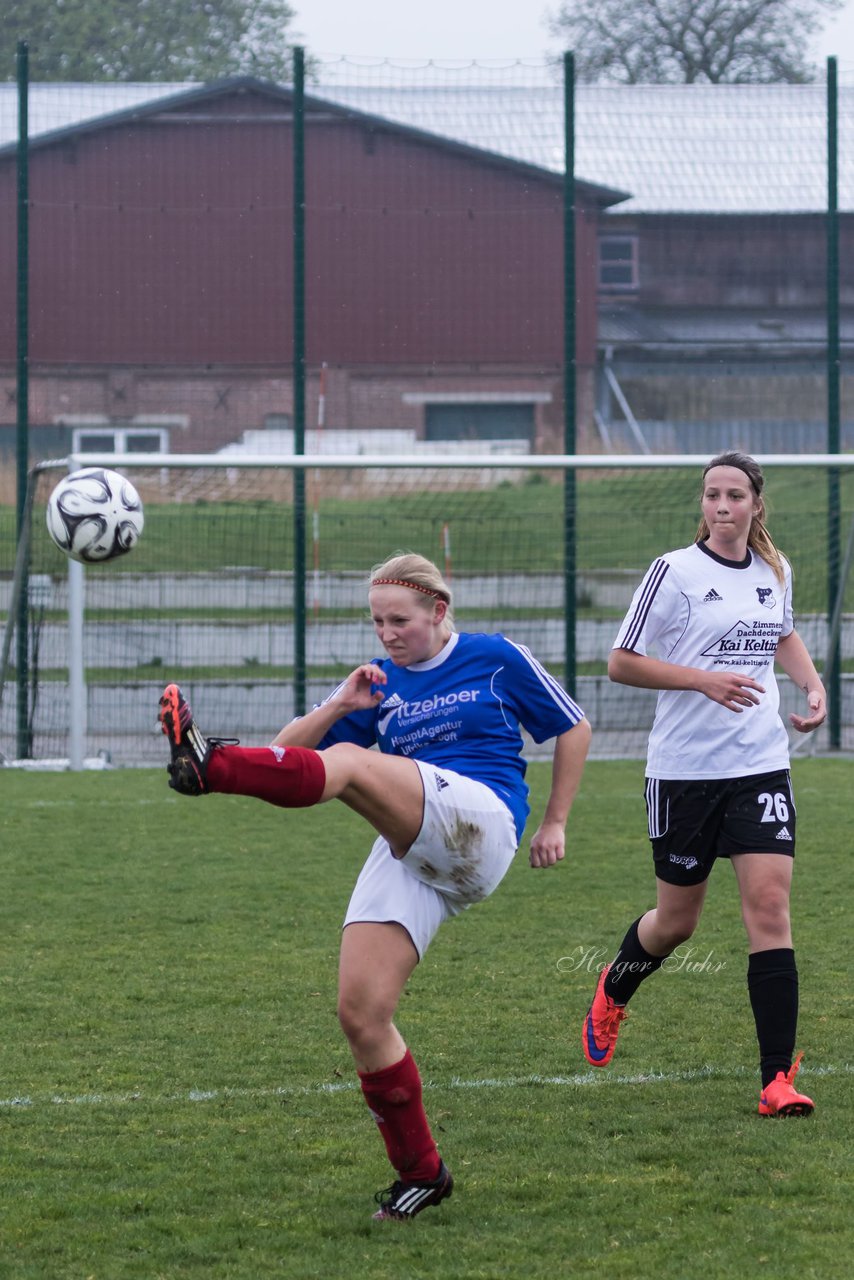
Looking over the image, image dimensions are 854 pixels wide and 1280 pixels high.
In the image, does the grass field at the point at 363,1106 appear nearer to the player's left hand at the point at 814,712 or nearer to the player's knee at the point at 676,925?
the player's knee at the point at 676,925

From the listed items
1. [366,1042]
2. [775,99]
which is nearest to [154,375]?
[775,99]

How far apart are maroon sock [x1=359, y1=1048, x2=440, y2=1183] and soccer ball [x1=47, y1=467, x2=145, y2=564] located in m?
5.73

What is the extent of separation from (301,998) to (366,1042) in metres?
2.09

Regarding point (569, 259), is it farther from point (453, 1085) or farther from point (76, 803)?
point (453, 1085)

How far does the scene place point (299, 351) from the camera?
13.6 meters

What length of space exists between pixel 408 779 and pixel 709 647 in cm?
132

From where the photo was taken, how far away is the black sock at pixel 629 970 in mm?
4742

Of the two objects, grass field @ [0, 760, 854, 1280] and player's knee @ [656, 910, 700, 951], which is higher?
player's knee @ [656, 910, 700, 951]

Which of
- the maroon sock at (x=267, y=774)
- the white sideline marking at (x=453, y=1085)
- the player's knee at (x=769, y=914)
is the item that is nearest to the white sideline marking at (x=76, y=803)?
the white sideline marking at (x=453, y=1085)

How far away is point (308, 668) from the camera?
13172 millimetres

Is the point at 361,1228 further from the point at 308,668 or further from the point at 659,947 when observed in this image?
the point at 308,668

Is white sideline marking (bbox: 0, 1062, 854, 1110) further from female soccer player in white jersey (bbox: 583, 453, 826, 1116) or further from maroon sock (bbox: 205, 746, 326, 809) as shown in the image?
maroon sock (bbox: 205, 746, 326, 809)

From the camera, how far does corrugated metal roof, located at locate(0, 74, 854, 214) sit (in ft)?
45.5

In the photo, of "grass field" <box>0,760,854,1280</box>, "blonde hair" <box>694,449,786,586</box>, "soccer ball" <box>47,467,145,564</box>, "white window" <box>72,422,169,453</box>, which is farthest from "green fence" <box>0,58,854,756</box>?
"blonde hair" <box>694,449,786,586</box>
